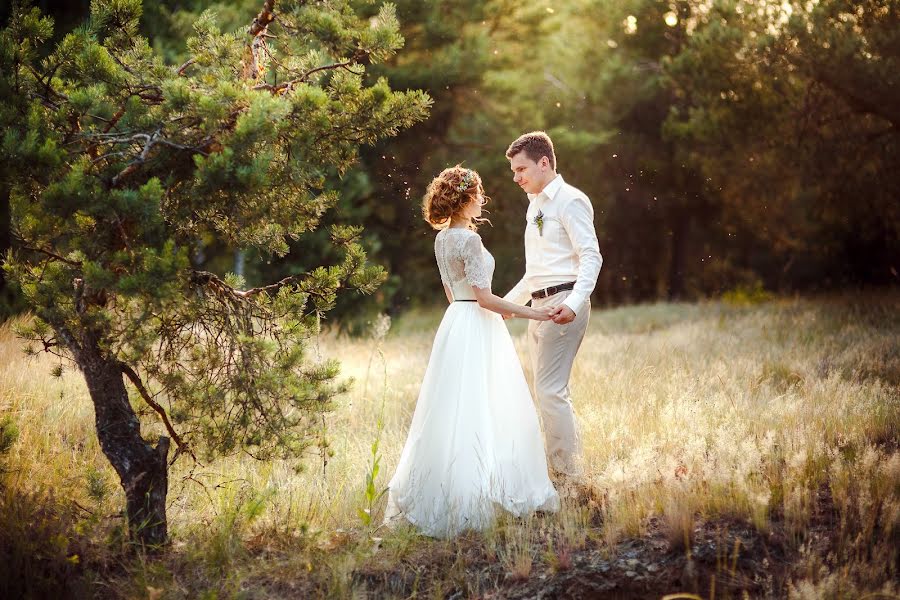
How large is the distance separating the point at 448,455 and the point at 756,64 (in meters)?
10.5

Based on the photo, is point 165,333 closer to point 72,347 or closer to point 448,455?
point 72,347

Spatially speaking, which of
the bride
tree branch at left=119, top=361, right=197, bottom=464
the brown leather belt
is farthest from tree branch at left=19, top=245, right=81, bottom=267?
the brown leather belt

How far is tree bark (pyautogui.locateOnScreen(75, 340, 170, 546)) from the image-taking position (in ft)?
12.1

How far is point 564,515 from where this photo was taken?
4.12 m

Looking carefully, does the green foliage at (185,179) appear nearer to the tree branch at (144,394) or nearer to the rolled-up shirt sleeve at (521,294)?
the tree branch at (144,394)

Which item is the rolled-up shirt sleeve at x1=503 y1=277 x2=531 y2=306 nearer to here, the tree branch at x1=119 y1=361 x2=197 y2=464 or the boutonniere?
the boutonniere

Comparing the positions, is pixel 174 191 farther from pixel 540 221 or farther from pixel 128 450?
pixel 540 221

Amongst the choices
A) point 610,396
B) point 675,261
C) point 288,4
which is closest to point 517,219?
point 675,261

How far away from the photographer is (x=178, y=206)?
11.2 ft

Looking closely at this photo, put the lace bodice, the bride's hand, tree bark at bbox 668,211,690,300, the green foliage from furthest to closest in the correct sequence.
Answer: tree bark at bbox 668,211,690,300
the bride's hand
the lace bodice
the green foliage

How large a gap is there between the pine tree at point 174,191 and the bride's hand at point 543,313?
107 centimetres

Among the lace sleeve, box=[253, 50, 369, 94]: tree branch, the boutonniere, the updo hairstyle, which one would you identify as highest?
box=[253, 50, 369, 94]: tree branch

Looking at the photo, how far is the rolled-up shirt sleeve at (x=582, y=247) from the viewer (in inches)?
171

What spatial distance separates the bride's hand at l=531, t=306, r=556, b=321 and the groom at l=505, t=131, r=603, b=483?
3.7 inches
